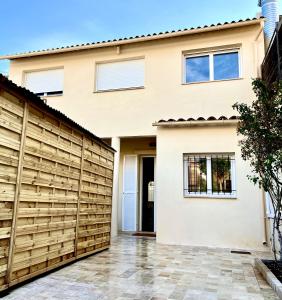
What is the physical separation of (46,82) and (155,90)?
4.86 metres

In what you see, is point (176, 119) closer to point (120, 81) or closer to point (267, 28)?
point (120, 81)

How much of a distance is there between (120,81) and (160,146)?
3.50 m

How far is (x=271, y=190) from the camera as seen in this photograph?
5477 millimetres

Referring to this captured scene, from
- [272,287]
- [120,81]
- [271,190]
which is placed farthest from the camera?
[120,81]

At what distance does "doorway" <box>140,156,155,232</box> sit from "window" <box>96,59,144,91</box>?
119 inches

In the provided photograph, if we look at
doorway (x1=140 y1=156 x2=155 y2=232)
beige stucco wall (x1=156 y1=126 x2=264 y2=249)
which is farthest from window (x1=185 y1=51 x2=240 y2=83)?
doorway (x1=140 y1=156 x2=155 y2=232)

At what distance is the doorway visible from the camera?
11305 mm

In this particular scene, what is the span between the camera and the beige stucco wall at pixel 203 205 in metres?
8.27

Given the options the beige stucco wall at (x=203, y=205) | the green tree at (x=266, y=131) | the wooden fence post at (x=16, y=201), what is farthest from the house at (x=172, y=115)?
the wooden fence post at (x=16, y=201)

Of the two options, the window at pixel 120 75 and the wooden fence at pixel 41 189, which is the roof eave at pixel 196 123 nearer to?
the window at pixel 120 75

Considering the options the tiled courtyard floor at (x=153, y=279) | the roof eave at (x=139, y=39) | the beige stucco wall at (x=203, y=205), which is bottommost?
the tiled courtyard floor at (x=153, y=279)

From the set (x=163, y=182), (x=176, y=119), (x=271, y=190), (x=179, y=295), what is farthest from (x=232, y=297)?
(x=176, y=119)

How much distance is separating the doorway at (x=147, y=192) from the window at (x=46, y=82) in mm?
4651

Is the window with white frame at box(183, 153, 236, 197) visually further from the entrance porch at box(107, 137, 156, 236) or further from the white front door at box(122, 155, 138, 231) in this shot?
the white front door at box(122, 155, 138, 231)
